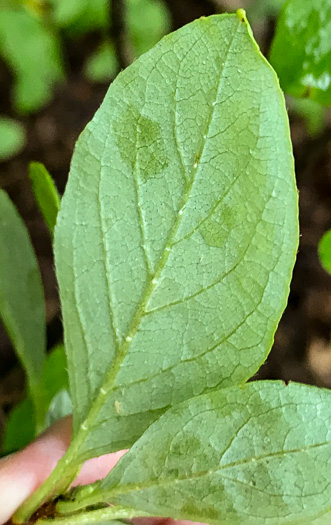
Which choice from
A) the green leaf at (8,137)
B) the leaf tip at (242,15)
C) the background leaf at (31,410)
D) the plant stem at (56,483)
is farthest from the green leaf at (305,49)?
the green leaf at (8,137)

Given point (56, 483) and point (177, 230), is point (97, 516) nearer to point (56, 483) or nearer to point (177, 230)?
point (56, 483)

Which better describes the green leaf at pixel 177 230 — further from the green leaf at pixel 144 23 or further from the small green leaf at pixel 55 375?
the green leaf at pixel 144 23

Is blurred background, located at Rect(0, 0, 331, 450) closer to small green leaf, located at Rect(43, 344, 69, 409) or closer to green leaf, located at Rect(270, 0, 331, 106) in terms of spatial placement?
small green leaf, located at Rect(43, 344, 69, 409)

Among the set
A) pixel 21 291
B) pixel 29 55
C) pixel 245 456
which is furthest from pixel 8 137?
pixel 245 456

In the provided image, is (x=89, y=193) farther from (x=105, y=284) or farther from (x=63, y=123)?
(x=63, y=123)

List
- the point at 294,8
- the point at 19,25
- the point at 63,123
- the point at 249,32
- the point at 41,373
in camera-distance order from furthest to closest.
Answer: the point at 63,123
the point at 19,25
the point at 41,373
the point at 294,8
the point at 249,32

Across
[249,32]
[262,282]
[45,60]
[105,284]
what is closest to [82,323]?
[105,284]

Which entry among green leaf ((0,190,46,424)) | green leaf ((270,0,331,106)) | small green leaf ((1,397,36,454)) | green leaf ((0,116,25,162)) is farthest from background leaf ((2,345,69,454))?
green leaf ((0,116,25,162))
